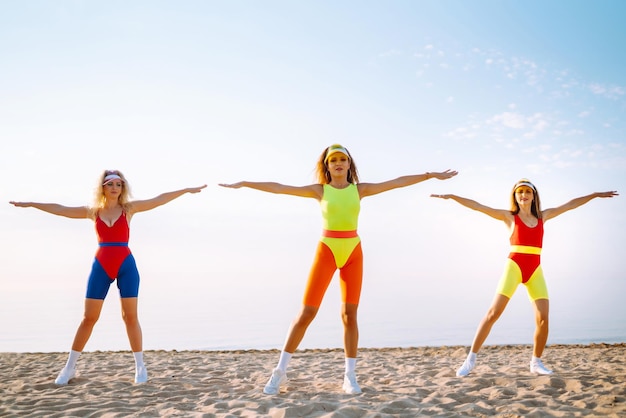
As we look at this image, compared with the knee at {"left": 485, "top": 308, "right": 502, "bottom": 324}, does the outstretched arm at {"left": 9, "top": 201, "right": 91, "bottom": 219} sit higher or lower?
higher

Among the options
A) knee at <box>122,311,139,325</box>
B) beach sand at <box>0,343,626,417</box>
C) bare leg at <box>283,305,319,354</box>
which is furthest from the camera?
knee at <box>122,311,139,325</box>

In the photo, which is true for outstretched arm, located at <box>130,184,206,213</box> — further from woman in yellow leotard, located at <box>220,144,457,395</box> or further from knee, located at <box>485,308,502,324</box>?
knee, located at <box>485,308,502,324</box>

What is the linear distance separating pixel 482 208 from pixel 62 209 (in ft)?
17.0

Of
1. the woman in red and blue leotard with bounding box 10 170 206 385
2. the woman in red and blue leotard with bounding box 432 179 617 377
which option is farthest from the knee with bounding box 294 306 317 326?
Answer: the woman in red and blue leotard with bounding box 432 179 617 377

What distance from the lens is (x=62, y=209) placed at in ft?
20.6

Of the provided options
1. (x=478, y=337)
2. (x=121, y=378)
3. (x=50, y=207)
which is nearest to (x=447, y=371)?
(x=478, y=337)

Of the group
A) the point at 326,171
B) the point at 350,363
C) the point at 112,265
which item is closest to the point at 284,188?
the point at 326,171

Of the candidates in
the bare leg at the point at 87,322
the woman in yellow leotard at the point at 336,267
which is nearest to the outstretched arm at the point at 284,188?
the woman in yellow leotard at the point at 336,267

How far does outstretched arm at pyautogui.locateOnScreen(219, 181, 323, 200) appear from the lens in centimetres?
548

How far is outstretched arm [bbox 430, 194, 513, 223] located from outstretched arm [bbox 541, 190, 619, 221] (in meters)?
0.48

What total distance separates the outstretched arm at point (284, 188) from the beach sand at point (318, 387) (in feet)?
6.76

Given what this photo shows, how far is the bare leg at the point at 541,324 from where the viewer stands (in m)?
6.23

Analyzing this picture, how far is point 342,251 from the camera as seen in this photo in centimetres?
530

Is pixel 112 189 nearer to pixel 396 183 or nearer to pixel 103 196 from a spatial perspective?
pixel 103 196
